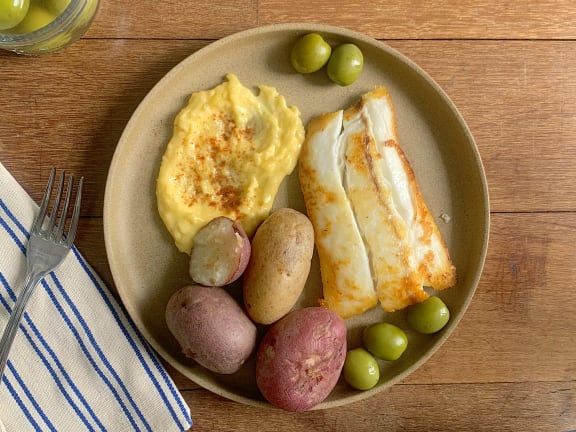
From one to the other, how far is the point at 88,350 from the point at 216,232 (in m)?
0.37

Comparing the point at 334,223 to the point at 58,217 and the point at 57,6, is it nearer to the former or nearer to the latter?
the point at 58,217

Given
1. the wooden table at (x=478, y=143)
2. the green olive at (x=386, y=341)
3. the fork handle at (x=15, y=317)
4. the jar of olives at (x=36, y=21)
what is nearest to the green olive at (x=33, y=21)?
the jar of olives at (x=36, y=21)

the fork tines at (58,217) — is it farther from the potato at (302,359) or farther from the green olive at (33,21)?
the potato at (302,359)

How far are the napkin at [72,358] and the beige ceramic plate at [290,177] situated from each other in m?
0.07

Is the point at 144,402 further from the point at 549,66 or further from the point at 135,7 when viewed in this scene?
the point at 549,66

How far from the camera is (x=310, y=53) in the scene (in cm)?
126

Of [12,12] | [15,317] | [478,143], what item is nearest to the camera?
[12,12]

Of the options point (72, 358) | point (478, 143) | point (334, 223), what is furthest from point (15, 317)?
point (478, 143)

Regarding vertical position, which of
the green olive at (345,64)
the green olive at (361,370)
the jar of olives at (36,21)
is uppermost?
the jar of olives at (36,21)

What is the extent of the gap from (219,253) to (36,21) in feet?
1.81

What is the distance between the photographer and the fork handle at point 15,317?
4.01 ft

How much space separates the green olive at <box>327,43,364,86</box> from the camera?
127 centimetres

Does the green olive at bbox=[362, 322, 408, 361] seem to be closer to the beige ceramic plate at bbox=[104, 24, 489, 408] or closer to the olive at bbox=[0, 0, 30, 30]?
the beige ceramic plate at bbox=[104, 24, 489, 408]

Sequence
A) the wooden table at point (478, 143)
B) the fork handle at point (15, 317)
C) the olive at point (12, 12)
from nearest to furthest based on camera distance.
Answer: the olive at point (12, 12), the fork handle at point (15, 317), the wooden table at point (478, 143)
